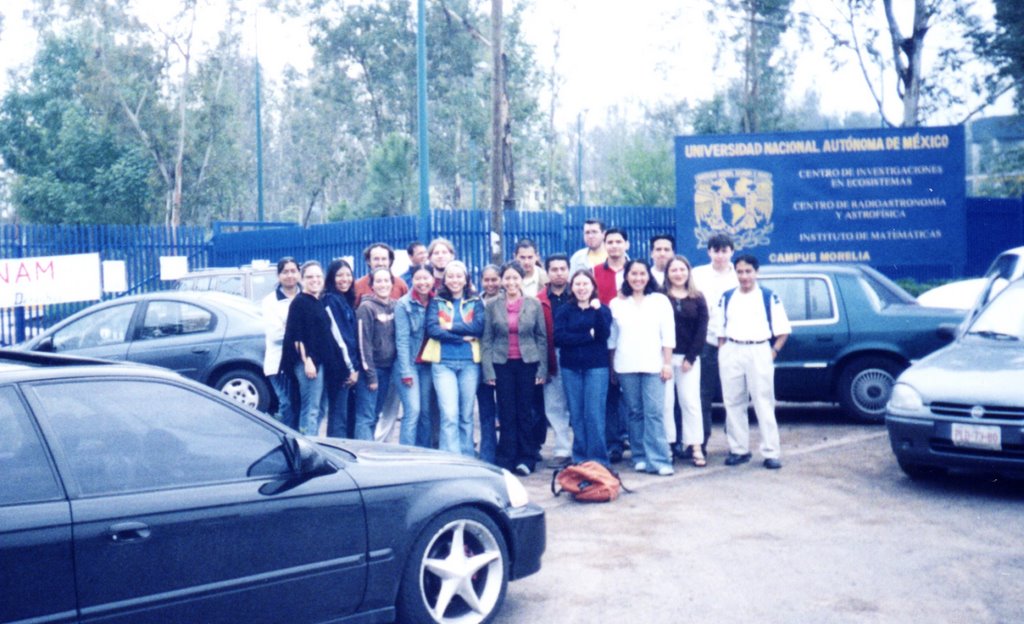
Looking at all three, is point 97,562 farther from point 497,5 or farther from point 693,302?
point 497,5

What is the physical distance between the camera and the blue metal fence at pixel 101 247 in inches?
707

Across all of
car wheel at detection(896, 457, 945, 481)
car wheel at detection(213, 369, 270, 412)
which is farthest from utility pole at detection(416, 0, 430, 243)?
car wheel at detection(896, 457, 945, 481)

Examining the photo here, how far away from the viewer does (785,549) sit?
6.60 meters

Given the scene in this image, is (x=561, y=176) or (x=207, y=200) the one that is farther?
(x=561, y=176)

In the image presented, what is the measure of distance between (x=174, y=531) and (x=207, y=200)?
38153 millimetres

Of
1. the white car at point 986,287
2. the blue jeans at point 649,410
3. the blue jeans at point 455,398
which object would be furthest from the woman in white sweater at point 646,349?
the white car at point 986,287

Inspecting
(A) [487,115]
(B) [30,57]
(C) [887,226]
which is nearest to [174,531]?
(C) [887,226]

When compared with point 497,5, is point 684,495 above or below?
below

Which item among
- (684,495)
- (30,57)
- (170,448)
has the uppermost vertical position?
(30,57)

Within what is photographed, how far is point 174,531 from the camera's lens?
13.5 ft

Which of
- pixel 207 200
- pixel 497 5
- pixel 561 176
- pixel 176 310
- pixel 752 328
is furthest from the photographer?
pixel 561 176

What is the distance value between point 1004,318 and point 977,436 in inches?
70.0

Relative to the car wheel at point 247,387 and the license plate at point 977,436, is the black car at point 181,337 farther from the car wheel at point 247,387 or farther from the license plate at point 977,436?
the license plate at point 977,436

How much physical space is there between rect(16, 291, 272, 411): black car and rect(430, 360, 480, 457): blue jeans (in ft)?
11.7
